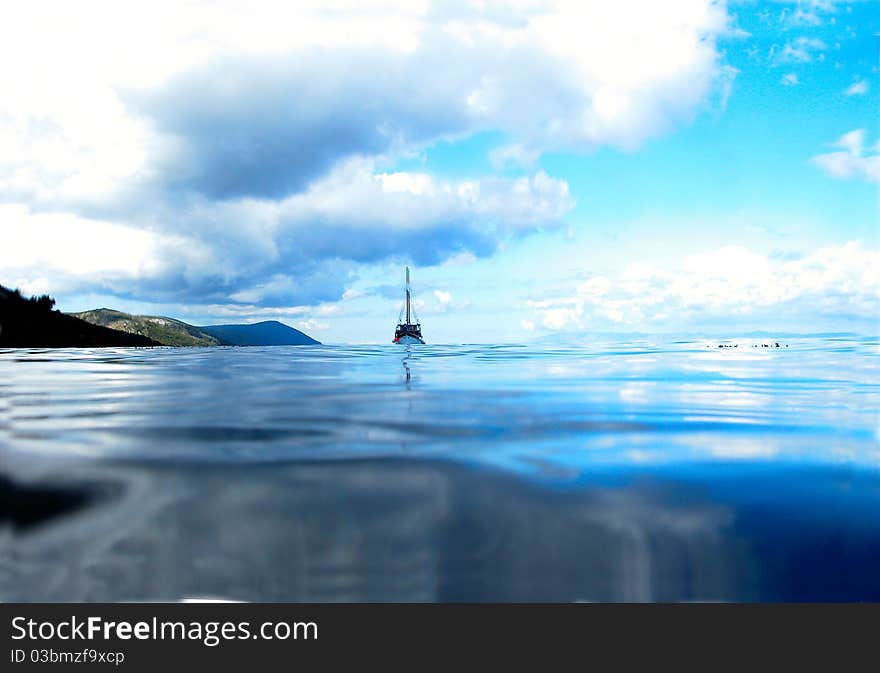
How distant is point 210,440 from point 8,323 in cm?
20342

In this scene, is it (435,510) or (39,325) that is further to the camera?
(39,325)

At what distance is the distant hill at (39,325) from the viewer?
162 m

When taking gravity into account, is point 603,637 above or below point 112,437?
below

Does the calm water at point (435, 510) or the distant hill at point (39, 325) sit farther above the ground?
the distant hill at point (39, 325)

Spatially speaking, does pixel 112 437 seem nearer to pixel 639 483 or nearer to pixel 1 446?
pixel 1 446

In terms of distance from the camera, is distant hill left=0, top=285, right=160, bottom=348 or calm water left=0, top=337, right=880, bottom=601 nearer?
calm water left=0, top=337, right=880, bottom=601

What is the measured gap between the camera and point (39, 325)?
173 meters

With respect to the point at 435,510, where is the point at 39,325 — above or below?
above

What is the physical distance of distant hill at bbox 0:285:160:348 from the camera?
531 ft

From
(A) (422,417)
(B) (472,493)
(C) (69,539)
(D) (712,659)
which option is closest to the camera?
(D) (712,659)

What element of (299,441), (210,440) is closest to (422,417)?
(299,441)

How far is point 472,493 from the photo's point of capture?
543 cm

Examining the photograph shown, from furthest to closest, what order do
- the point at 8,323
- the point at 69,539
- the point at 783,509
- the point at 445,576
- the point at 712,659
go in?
the point at 8,323
the point at 783,509
the point at 69,539
the point at 445,576
the point at 712,659

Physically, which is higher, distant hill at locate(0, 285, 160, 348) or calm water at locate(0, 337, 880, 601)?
distant hill at locate(0, 285, 160, 348)
